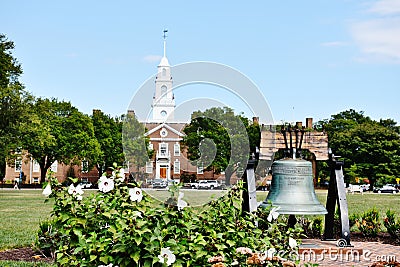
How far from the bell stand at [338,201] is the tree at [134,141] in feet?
10.6

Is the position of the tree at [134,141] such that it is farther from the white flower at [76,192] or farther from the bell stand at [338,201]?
the bell stand at [338,201]

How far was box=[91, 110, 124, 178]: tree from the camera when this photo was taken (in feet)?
203

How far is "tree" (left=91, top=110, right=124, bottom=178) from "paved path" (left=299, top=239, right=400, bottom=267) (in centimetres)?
5172

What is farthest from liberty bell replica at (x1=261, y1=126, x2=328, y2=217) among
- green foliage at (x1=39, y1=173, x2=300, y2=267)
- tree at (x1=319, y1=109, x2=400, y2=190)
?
tree at (x1=319, y1=109, x2=400, y2=190)

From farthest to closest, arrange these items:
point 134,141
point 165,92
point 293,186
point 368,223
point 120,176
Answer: point 368,223
point 293,186
point 134,141
point 165,92
point 120,176

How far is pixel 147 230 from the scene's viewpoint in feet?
15.1

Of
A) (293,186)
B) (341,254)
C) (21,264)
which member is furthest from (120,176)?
(341,254)

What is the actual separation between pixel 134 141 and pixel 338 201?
11.9 ft

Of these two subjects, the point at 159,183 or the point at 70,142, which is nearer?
the point at 159,183

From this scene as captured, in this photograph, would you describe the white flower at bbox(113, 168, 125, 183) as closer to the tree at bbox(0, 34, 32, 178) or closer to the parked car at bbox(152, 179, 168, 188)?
the parked car at bbox(152, 179, 168, 188)

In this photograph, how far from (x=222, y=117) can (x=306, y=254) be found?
4.77 meters

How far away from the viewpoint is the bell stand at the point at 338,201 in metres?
9.27

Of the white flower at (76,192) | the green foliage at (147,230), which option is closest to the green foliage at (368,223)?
the green foliage at (147,230)

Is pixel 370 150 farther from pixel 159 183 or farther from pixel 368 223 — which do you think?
pixel 159 183
